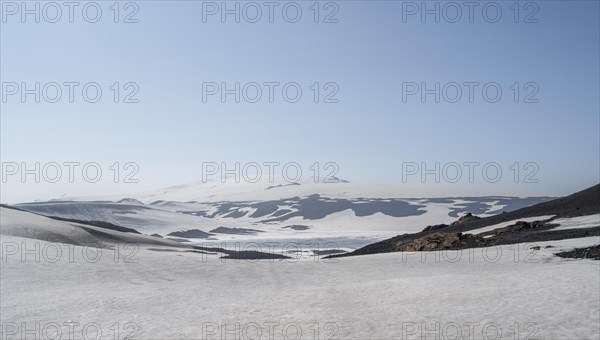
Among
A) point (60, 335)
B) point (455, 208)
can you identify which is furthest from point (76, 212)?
point (455, 208)

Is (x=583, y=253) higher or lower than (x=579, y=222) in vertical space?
lower

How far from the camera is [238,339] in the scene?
1235cm

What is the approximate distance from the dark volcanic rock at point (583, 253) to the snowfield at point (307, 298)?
808 millimetres

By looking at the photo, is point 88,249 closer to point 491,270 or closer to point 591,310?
point 491,270

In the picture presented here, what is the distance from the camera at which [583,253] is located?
72.6 feet

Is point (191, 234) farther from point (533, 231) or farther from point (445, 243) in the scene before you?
point (533, 231)

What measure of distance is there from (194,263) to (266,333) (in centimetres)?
1613

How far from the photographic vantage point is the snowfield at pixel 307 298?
495 inches

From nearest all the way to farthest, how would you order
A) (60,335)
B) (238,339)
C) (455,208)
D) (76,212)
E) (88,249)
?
(238,339)
(60,335)
(88,249)
(76,212)
(455,208)

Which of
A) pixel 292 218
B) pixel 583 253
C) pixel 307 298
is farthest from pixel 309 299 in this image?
pixel 292 218

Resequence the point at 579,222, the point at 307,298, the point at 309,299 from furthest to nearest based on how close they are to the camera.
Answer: the point at 579,222 < the point at 307,298 < the point at 309,299

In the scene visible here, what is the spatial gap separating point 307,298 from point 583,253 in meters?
14.9

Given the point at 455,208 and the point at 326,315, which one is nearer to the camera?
the point at 326,315

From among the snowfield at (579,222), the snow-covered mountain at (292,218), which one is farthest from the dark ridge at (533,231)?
the snow-covered mountain at (292,218)
